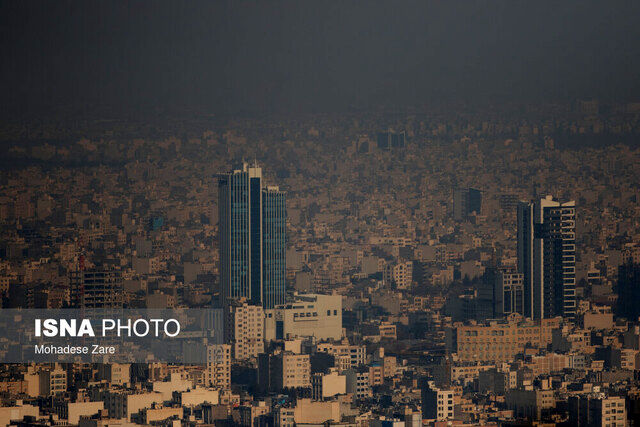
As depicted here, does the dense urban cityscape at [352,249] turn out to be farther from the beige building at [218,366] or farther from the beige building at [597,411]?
the beige building at [597,411]

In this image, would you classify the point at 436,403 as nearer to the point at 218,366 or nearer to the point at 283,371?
the point at 283,371

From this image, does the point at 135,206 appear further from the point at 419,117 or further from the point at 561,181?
the point at 561,181

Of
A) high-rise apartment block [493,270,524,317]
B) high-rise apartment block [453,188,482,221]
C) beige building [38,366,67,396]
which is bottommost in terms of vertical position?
beige building [38,366,67,396]

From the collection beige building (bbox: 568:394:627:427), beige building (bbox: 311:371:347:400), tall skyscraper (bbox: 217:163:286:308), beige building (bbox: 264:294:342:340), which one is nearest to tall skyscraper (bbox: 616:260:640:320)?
beige building (bbox: 264:294:342:340)

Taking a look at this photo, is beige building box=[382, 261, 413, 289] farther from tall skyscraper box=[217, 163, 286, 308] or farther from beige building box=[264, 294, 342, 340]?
tall skyscraper box=[217, 163, 286, 308]

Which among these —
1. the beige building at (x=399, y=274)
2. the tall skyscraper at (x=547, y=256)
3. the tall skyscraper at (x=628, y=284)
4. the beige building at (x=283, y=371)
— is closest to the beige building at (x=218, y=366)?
the beige building at (x=283, y=371)

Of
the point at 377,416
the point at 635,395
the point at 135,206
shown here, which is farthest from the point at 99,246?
the point at 635,395

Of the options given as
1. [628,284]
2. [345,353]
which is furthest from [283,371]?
[628,284]
